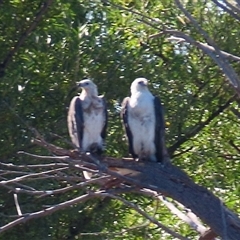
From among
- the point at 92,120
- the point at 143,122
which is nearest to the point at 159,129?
the point at 143,122

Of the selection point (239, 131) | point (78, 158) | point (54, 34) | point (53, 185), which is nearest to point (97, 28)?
point (54, 34)

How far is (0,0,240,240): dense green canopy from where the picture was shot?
24.2ft

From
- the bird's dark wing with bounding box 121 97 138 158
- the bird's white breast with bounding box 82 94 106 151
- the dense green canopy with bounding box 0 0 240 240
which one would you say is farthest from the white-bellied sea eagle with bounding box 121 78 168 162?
the dense green canopy with bounding box 0 0 240 240

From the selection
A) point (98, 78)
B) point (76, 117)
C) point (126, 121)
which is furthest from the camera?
point (98, 78)

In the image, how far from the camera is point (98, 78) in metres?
7.69

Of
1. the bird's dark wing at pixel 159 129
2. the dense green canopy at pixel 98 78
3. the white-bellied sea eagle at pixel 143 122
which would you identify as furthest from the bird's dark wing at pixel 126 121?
the dense green canopy at pixel 98 78

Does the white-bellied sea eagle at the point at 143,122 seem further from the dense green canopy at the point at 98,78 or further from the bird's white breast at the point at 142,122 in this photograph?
the dense green canopy at the point at 98,78

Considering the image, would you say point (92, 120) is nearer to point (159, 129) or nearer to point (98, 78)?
point (159, 129)

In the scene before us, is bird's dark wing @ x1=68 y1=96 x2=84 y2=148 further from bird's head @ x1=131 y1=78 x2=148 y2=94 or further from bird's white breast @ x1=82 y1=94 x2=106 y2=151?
bird's head @ x1=131 y1=78 x2=148 y2=94

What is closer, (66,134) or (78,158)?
(78,158)

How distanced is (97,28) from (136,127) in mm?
1812

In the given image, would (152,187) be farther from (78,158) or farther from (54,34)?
(54,34)

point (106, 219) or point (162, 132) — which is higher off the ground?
point (162, 132)

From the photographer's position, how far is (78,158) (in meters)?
4.37
